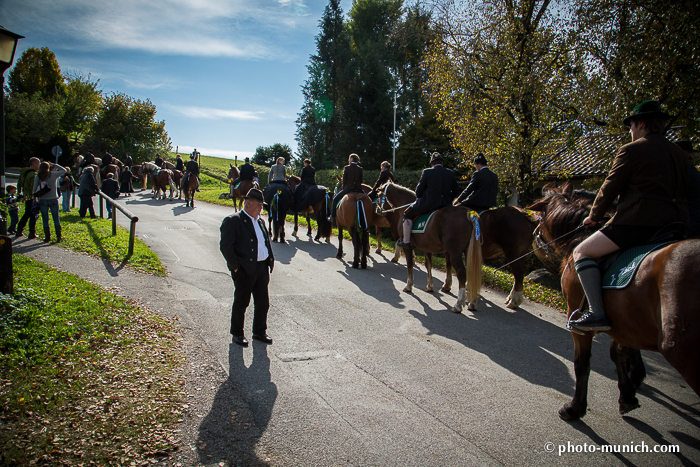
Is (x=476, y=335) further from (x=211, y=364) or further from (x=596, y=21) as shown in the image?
(x=596, y=21)

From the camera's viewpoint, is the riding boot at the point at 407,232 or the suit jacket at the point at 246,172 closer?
the riding boot at the point at 407,232

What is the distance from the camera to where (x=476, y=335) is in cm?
609

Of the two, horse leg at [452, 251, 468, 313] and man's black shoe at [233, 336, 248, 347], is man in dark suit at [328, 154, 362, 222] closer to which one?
horse leg at [452, 251, 468, 313]

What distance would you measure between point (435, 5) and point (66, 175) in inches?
533

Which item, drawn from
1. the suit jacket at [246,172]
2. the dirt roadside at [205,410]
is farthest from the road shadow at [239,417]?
the suit jacket at [246,172]

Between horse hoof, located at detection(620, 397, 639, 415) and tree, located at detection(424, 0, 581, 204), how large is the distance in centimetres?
828

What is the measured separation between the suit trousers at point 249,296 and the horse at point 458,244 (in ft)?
11.2

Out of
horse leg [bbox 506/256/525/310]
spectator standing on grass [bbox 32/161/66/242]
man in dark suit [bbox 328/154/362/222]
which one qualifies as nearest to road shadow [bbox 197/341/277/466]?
horse leg [bbox 506/256/525/310]

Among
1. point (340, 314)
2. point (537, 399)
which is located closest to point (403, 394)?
point (537, 399)

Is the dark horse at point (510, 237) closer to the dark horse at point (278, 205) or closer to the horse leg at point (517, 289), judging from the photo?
the horse leg at point (517, 289)

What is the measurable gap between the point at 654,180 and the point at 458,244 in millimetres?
4214

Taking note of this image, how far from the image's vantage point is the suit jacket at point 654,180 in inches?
136

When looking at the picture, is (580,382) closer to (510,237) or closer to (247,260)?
(247,260)

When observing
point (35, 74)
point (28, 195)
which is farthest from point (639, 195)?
point (35, 74)
